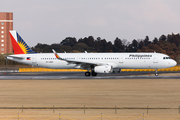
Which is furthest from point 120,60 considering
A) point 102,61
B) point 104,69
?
point 104,69

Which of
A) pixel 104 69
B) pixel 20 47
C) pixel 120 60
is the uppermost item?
pixel 20 47

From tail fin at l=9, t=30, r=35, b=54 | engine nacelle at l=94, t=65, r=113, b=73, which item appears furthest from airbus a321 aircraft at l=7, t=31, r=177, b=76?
tail fin at l=9, t=30, r=35, b=54

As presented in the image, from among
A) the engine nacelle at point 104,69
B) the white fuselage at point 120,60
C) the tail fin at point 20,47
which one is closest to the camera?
the engine nacelle at point 104,69

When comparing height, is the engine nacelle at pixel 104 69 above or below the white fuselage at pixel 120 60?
below

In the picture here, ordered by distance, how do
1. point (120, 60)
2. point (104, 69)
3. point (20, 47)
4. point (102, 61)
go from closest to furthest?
point (104, 69), point (120, 60), point (102, 61), point (20, 47)

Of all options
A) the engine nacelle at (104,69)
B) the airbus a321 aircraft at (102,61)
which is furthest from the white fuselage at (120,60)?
the engine nacelle at (104,69)

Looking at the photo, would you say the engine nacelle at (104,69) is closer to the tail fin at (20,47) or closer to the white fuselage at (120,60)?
the white fuselage at (120,60)

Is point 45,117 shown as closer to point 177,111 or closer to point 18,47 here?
point 177,111

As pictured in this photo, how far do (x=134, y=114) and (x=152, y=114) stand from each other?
1245mm

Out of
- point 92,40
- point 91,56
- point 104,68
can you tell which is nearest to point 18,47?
point 91,56

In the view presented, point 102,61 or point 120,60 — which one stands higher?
point 120,60

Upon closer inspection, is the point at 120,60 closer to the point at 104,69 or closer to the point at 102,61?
the point at 102,61

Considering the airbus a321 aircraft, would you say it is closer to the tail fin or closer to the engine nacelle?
the engine nacelle

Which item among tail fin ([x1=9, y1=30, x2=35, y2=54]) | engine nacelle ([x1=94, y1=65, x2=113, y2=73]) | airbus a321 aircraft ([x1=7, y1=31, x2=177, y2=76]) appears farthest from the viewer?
tail fin ([x1=9, y1=30, x2=35, y2=54])
